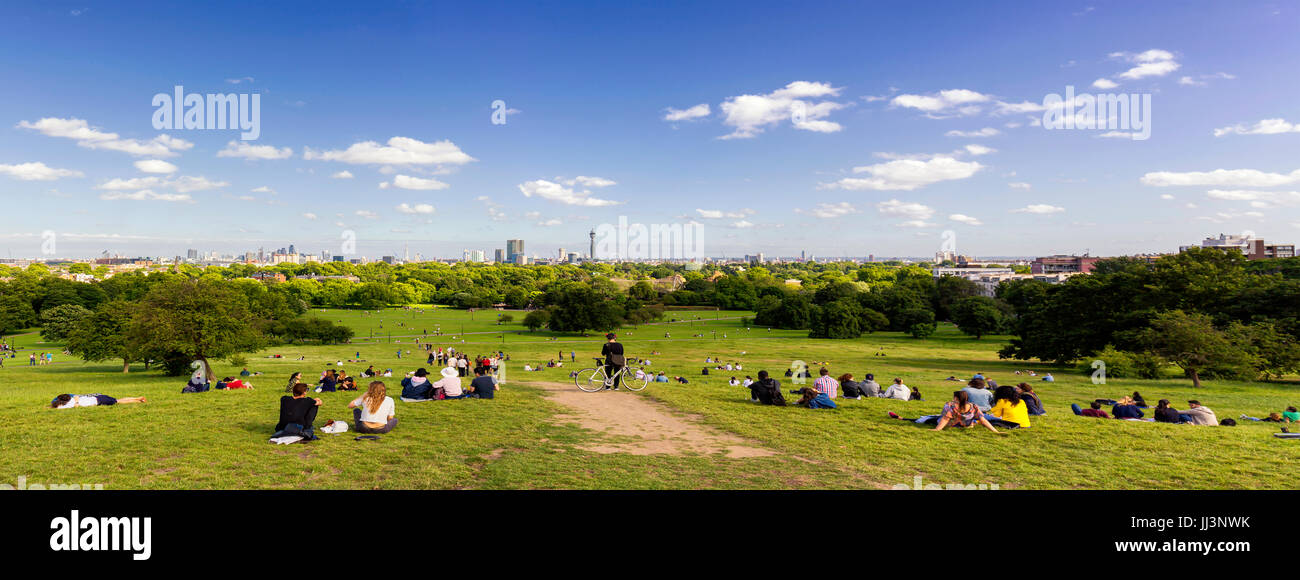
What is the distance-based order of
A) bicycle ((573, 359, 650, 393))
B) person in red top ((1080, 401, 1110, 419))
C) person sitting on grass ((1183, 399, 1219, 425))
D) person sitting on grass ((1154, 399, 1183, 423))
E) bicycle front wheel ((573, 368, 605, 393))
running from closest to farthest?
person sitting on grass ((1183, 399, 1219, 425)), person sitting on grass ((1154, 399, 1183, 423)), person in red top ((1080, 401, 1110, 419)), bicycle ((573, 359, 650, 393)), bicycle front wheel ((573, 368, 605, 393))

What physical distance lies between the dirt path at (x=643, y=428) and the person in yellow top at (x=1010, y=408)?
5256 millimetres

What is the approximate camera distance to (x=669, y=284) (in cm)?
16838

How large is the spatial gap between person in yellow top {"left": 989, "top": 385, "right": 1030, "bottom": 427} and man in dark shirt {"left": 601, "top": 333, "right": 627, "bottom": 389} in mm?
8783

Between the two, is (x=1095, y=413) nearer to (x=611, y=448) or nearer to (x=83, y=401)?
(x=611, y=448)

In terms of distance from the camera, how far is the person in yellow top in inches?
431

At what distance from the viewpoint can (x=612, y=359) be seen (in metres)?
15.6

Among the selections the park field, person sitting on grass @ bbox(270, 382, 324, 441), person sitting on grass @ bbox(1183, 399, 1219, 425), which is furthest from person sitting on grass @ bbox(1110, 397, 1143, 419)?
person sitting on grass @ bbox(270, 382, 324, 441)

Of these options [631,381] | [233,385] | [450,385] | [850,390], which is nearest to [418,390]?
[450,385]

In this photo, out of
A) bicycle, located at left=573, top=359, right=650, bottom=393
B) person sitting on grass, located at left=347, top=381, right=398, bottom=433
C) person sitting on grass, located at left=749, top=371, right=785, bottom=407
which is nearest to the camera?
person sitting on grass, located at left=347, top=381, right=398, bottom=433

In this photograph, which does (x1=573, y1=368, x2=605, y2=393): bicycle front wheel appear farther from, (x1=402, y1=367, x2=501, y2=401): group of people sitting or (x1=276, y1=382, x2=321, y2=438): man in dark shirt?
(x1=276, y1=382, x2=321, y2=438): man in dark shirt

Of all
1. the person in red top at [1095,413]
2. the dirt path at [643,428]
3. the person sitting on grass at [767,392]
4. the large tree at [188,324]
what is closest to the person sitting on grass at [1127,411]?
the person in red top at [1095,413]
